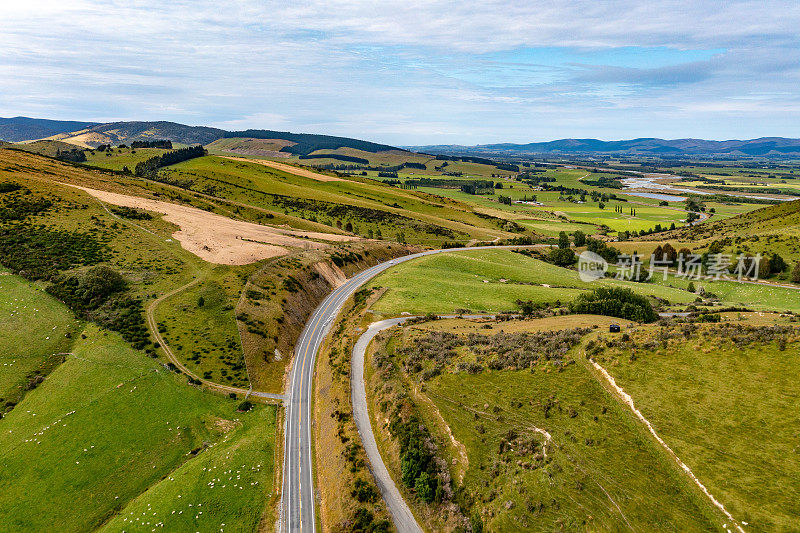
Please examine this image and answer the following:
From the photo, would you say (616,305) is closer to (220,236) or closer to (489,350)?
(489,350)

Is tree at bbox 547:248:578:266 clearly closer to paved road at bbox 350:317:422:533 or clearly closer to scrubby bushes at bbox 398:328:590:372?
paved road at bbox 350:317:422:533

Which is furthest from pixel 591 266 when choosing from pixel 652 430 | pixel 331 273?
pixel 652 430

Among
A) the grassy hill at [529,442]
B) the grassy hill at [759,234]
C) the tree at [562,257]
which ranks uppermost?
the grassy hill at [759,234]

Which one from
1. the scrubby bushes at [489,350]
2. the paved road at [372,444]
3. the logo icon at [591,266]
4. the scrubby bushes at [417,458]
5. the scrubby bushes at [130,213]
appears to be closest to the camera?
the paved road at [372,444]

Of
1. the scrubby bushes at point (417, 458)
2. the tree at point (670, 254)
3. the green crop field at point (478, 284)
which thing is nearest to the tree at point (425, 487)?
the scrubby bushes at point (417, 458)

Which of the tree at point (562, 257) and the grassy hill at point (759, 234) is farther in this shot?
the tree at point (562, 257)

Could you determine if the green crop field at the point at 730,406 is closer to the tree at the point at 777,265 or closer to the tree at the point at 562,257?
the tree at the point at 777,265

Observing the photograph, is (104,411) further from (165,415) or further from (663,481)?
(663,481)
